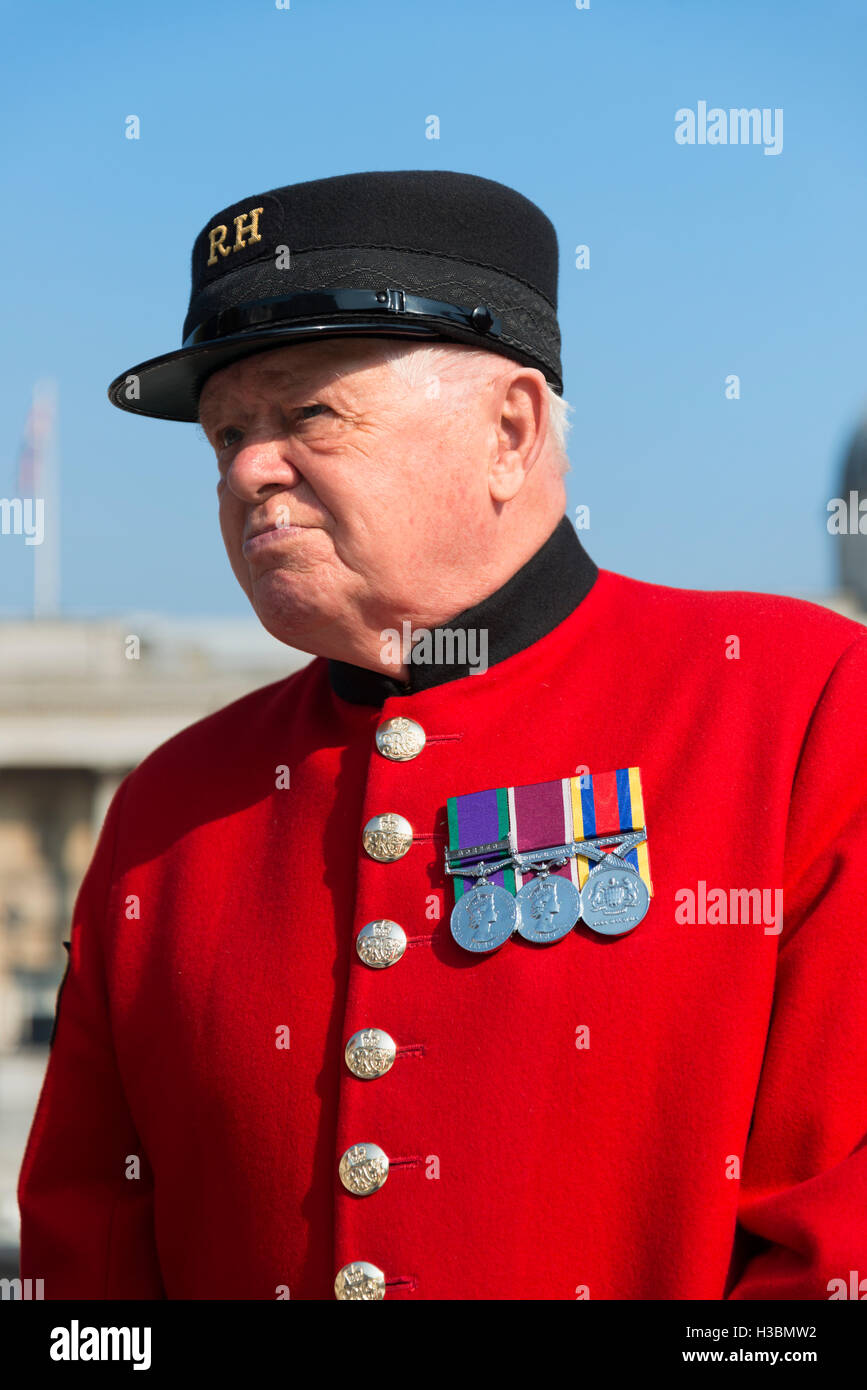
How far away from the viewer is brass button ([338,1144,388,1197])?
2598 mm

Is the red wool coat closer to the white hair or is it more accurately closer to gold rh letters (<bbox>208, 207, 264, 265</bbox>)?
the white hair

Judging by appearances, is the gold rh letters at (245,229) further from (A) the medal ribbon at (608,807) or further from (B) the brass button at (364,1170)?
(B) the brass button at (364,1170)

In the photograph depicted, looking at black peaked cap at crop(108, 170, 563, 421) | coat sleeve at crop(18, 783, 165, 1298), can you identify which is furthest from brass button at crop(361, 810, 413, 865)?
black peaked cap at crop(108, 170, 563, 421)

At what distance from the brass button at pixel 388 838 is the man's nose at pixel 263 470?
58 cm

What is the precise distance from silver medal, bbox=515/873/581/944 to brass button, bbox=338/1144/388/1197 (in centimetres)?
40

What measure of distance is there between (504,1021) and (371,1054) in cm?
21

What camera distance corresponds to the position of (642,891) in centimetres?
264

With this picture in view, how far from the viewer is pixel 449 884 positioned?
110 inches

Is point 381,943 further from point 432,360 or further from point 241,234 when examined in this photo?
point 241,234

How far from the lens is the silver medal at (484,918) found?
2.69 metres

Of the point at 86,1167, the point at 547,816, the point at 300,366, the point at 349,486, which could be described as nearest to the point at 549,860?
the point at 547,816

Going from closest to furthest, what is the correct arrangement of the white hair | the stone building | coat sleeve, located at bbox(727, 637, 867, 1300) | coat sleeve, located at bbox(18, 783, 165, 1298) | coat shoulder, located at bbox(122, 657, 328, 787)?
coat sleeve, located at bbox(727, 637, 867, 1300) → the white hair → coat sleeve, located at bbox(18, 783, 165, 1298) → coat shoulder, located at bbox(122, 657, 328, 787) → the stone building
